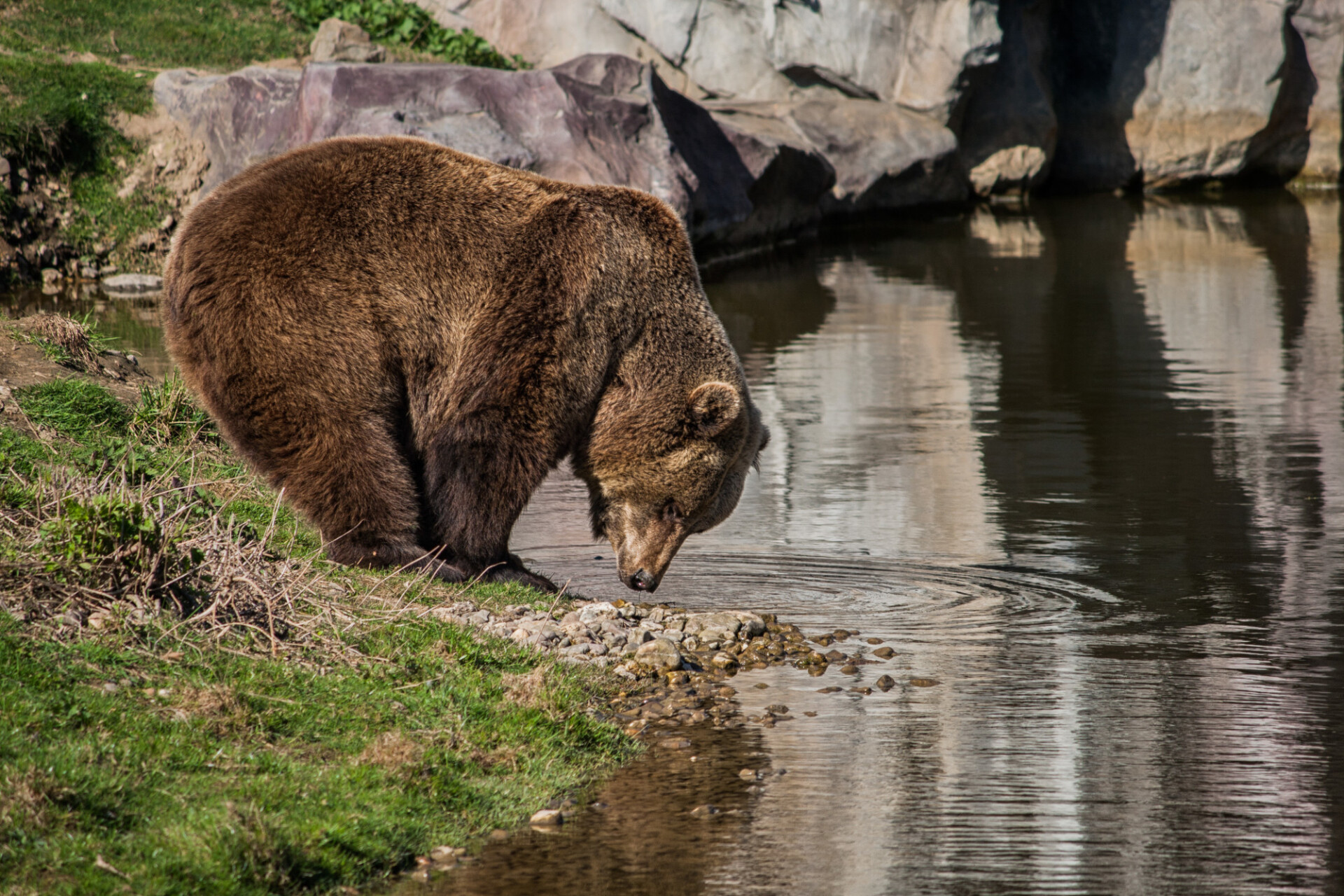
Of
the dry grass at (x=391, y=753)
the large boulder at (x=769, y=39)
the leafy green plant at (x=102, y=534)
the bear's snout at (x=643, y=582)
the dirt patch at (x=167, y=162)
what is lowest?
the bear's snout at (x=643, y=582)

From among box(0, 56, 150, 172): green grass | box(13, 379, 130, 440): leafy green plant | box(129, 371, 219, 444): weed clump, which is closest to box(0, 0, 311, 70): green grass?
box(0, 56, 150, 172): green grass

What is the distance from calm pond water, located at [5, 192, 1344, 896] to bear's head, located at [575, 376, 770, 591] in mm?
358

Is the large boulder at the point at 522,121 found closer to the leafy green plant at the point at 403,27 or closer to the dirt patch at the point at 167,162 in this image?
the dirt patch at the point at 167,162

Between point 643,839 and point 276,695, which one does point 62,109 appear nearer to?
point 276,695

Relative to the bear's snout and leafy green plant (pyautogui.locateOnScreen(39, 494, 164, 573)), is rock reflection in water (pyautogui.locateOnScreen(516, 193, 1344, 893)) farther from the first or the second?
leafy green plant (pyautogui.locateOnScreen(39, 494, 164, 573))

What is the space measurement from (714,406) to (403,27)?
18894mm

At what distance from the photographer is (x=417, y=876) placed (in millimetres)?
4145

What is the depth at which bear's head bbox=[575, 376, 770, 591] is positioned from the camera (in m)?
6.84

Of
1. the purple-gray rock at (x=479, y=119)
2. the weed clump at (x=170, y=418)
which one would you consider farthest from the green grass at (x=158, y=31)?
the weed clump at (x=170, y=418)

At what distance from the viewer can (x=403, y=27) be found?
77.9 feet

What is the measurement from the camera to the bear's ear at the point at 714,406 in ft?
22.0

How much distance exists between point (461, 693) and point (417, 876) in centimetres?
112

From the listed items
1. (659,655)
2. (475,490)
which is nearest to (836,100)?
(475,490)

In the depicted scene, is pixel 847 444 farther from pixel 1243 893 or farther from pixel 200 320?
pixel 1243 893
